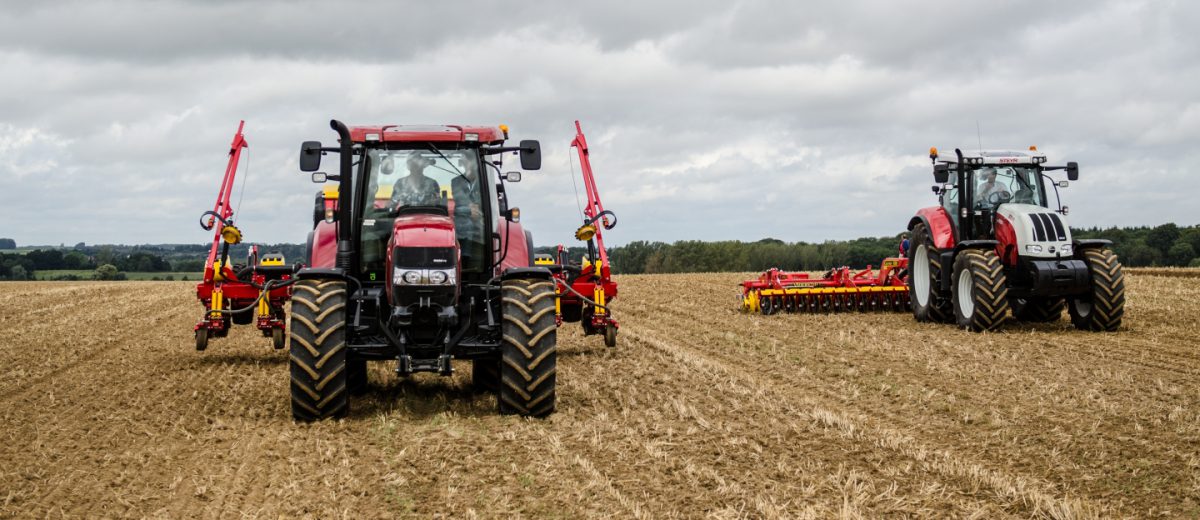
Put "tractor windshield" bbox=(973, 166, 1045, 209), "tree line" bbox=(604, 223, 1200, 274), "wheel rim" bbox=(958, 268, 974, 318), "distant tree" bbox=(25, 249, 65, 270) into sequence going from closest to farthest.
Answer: "wheel rim" bbox=(958, 268, 974, 318) → "tractor windshield" bbox=(973, 166, 1045, 209) → "tree line" bbox=(604, 223, 1200, 274) → "distant tree" bbox=(25, 249, 65, 270)

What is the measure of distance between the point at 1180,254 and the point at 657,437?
31392 millimetres

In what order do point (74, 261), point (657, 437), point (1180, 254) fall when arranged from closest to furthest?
point (657, 437), point (1180, 254), point (74, 261)

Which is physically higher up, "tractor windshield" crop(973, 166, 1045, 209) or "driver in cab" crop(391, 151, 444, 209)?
"tractor windshield" crop(973, 166, 1045, 209)

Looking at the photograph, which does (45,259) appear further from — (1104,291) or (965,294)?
(1104,291)

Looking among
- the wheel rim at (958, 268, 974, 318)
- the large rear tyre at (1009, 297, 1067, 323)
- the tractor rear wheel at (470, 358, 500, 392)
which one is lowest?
the tractor rear wheel at (470, 358, 500, 392)

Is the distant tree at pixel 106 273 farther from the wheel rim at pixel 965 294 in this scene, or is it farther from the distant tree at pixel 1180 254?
the distant tree at pixel 1180 254

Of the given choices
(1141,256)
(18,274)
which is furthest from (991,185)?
(18,274)

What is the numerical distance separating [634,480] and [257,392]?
4.68 metres

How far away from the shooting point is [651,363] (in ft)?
37.3

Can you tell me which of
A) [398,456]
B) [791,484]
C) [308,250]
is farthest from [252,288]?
[791,484]

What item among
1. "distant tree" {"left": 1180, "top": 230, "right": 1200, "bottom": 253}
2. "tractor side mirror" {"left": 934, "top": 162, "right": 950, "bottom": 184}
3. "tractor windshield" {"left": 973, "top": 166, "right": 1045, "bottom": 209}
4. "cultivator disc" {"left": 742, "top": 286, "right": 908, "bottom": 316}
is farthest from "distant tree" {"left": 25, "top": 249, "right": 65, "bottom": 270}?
"distant tree" {"left": 1180, "top": 230, "right": 1200, "bottom": 253}

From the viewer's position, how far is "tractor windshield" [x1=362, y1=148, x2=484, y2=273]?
8.51 m

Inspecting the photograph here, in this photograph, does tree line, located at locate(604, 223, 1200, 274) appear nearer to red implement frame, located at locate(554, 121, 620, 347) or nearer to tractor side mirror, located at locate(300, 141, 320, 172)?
red implement frame, located at locate(554, 121, 620, 347)

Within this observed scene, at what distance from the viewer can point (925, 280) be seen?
16031mm
